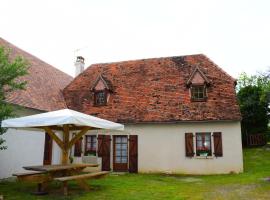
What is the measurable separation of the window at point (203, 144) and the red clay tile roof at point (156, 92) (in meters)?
0.98

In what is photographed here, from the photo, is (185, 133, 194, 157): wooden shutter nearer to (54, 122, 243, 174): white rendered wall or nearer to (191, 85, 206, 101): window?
(54, 122, 243, 174): white rendered wall

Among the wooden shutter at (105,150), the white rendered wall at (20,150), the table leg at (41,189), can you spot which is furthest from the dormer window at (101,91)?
the table leg at (41,189)

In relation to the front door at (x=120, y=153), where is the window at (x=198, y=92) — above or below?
→ above

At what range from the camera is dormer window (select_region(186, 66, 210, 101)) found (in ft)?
56.0

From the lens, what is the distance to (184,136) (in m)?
16.0

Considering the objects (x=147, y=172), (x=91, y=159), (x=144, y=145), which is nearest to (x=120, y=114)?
(x=144, y=145)

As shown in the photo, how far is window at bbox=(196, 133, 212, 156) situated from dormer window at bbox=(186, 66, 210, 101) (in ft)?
7.30

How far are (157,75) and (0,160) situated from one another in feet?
34.7

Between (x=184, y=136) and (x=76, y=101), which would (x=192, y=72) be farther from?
(x=76, y=101)

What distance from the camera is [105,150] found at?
16.9 meters

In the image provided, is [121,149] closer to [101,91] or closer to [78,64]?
[101,91]

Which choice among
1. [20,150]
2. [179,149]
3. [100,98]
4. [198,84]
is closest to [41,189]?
[20,150]

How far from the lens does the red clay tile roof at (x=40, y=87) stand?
14547 mm

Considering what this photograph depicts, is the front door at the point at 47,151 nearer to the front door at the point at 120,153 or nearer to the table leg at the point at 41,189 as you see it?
the front door at the point at 120,153
